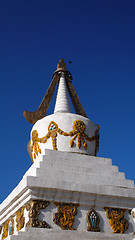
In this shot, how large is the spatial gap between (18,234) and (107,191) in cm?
330

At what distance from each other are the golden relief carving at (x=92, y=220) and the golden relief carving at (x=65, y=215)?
50 centimetres

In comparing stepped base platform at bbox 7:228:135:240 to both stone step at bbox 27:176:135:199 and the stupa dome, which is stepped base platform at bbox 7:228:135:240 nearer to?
stone step at bbox 27:176:135:199

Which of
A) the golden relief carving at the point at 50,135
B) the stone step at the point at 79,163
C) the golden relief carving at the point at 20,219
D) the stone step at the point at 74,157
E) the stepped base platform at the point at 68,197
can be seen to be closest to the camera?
the stepped base platform at the point at 68,197

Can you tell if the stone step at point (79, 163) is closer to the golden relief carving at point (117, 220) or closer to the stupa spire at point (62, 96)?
the golden relief carving at point (117, 220)

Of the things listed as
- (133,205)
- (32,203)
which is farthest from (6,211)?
(133,205)

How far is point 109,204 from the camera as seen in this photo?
31.7ft

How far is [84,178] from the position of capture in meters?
9.99

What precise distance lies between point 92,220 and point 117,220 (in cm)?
92

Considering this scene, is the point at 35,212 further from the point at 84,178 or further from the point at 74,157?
the point at 74,157

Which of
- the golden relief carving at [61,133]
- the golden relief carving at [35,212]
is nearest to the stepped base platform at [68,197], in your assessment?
the golden relief carving at [35,212]

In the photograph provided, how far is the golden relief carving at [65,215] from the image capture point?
881 cm

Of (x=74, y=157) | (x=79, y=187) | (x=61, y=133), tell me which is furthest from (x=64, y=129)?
(x=79, y=187)

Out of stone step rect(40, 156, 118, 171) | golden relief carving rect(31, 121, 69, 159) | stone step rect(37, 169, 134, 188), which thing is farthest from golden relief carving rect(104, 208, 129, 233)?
golden relief carving rect(31, 121, 69, 159)

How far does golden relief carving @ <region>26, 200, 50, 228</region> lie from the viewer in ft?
27.9
